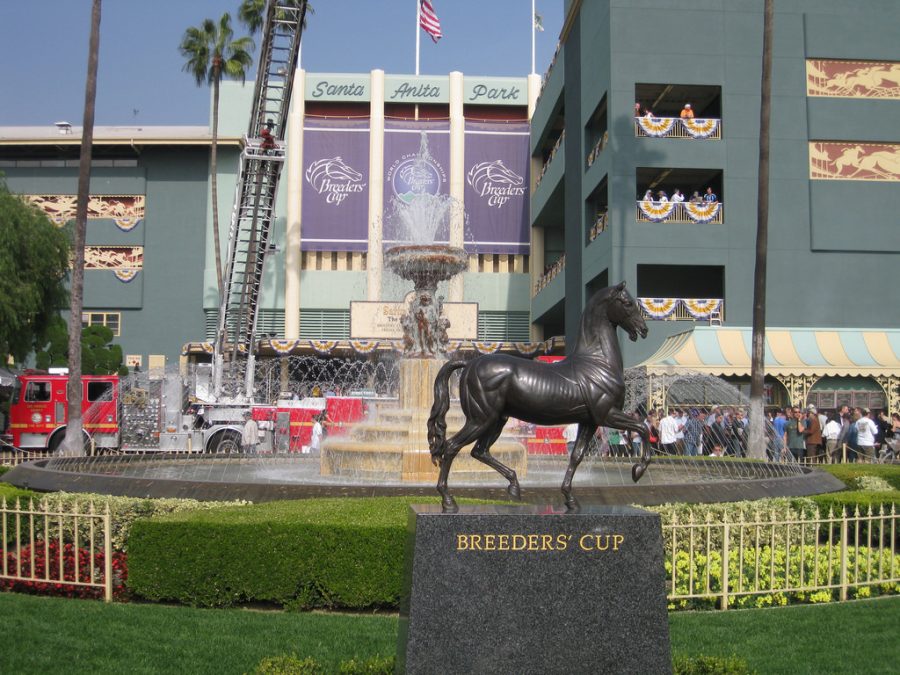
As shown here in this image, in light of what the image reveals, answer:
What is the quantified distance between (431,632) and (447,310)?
45.6 meters

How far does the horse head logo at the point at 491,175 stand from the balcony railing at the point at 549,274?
19.1ft

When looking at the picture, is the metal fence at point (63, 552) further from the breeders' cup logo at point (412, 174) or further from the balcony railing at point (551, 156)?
the breeders' cup logo at point (412, 174)

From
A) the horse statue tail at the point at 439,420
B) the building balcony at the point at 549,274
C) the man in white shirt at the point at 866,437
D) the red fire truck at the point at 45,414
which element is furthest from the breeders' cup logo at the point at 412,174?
the horse statue tail at the point at 439,420

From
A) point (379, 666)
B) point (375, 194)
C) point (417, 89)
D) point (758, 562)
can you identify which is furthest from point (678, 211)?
point (379, 666)

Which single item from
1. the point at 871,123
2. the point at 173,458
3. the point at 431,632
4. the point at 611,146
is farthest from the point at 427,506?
the point at 871,123

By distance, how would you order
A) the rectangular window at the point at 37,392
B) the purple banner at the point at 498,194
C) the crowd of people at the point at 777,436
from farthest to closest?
the purple banner at the point at 498,194
the rectangular window at the point at 37,392
the crowd of people at the point at 777,436

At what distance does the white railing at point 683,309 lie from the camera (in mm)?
31875

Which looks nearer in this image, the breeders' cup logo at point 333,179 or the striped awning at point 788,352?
the striped awning at point 788,352

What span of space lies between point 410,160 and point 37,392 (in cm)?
2974

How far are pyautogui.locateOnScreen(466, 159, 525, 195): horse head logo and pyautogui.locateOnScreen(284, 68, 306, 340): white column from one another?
1038cm

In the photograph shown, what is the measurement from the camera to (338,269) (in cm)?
5350

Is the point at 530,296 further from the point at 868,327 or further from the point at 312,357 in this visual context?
the point at 868,327

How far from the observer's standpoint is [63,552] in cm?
936

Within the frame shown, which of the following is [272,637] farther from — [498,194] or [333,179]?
[333,179]
